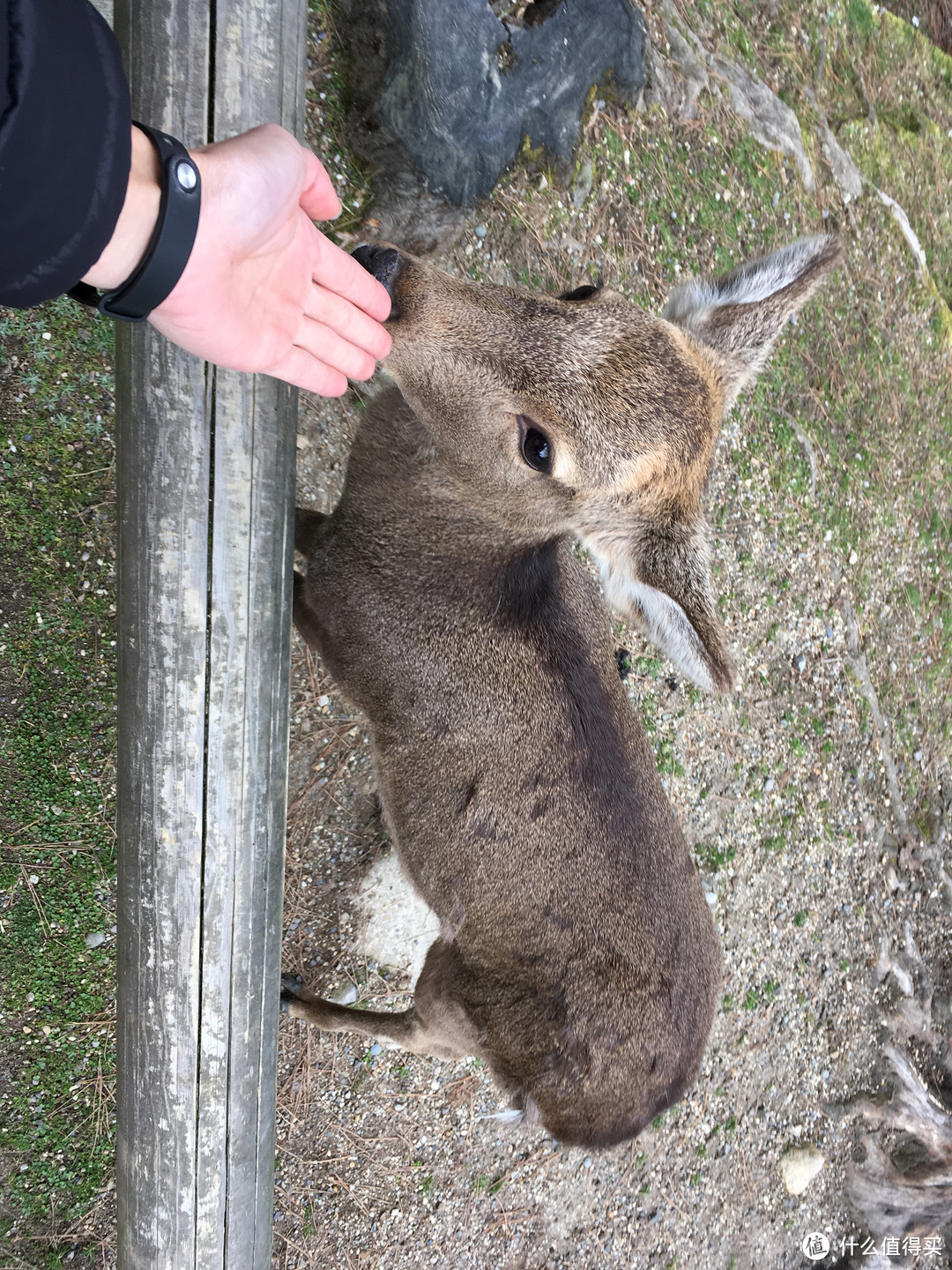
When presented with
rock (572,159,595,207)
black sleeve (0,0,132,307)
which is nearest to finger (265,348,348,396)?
black sleeve (0,0,132,307)

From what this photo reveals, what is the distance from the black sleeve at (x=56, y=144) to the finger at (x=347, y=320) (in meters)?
0.64

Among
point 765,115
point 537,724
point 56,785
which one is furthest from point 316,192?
point 765,115

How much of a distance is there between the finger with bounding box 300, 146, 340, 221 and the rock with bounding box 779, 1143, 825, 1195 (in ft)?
22.4

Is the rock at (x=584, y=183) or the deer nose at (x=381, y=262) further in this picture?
the rock at (x=584, y=183)

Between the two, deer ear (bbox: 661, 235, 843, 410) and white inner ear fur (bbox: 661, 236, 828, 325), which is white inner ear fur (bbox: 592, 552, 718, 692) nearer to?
deer ear (bbox: 661, 235, 843, 410)

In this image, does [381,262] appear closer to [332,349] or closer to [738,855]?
[332,349]

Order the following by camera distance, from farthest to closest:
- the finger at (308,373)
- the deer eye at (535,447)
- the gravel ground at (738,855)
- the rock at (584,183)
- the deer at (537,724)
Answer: the rock at (584,183), the gravel ground at (738,855), the deer at (537,724), the deer eye at (535,447), the finger at (308,373)

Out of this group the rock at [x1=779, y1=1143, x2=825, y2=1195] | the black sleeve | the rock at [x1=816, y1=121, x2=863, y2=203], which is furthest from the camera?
the rock at [x1=816, y1=121, x2=863, y2=203]

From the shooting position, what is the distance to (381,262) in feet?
8.63

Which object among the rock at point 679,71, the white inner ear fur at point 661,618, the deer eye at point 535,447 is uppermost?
the rock at point 679,71

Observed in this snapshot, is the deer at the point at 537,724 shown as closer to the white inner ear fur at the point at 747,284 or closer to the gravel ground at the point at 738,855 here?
the white inner ear fur at the point at 747,284

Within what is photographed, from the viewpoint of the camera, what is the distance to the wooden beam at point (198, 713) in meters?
2.03

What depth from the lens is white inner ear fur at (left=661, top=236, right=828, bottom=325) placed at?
129 inches

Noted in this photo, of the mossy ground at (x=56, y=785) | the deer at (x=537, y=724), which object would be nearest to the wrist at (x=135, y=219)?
the deer at (x=537, y=724)
